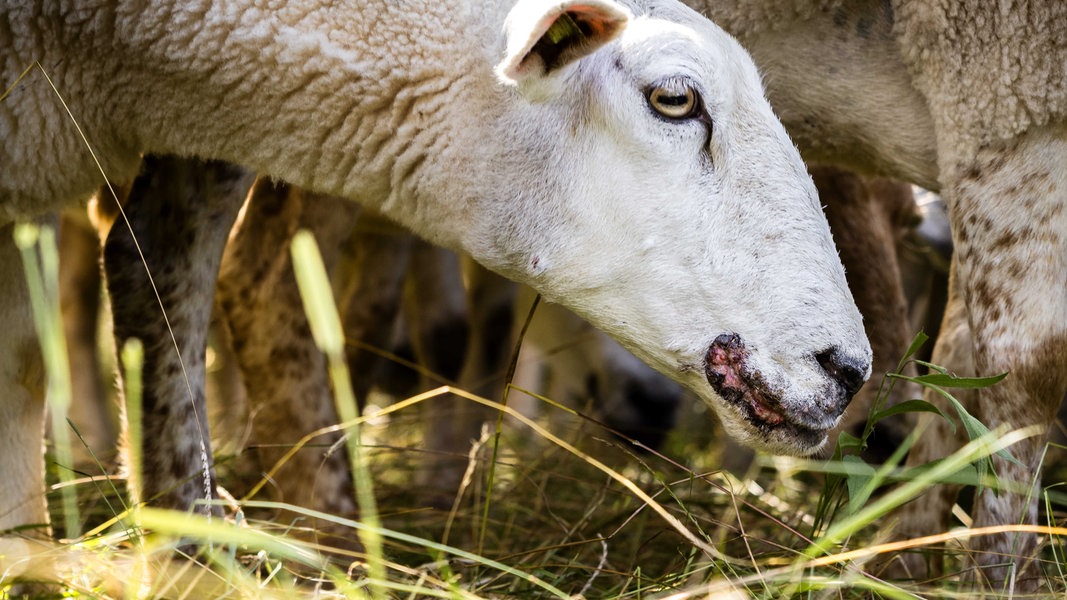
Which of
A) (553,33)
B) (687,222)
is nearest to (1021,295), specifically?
(687,222)

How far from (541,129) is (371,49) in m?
0.42

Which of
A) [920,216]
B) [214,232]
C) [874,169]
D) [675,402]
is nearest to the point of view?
[214,232]

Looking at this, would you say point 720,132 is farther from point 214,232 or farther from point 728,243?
point 214,232

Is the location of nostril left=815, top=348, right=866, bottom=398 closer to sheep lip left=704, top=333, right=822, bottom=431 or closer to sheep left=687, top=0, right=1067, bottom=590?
sheep lip left=704, top=333, right=822, bottom=431

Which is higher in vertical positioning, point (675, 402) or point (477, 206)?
point (477, 206)

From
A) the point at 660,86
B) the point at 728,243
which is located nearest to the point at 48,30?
the point at 660,86

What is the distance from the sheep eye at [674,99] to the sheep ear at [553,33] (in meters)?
0.18

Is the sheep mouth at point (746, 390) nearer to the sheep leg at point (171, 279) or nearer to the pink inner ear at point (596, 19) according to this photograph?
the pink inner ear at point (596, 19)

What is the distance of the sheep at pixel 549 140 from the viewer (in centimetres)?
284

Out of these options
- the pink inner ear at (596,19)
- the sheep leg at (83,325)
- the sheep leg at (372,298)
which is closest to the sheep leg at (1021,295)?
the pink inner ear at (596,19)

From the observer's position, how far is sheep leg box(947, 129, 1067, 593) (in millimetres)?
3322

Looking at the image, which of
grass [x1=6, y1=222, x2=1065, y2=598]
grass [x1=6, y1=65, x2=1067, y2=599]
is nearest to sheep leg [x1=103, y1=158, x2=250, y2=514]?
grass [x1=6, y1=65, x2=1067, y2=599]

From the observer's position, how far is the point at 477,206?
2984mm

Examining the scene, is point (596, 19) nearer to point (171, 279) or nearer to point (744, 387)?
point (744, 387)
